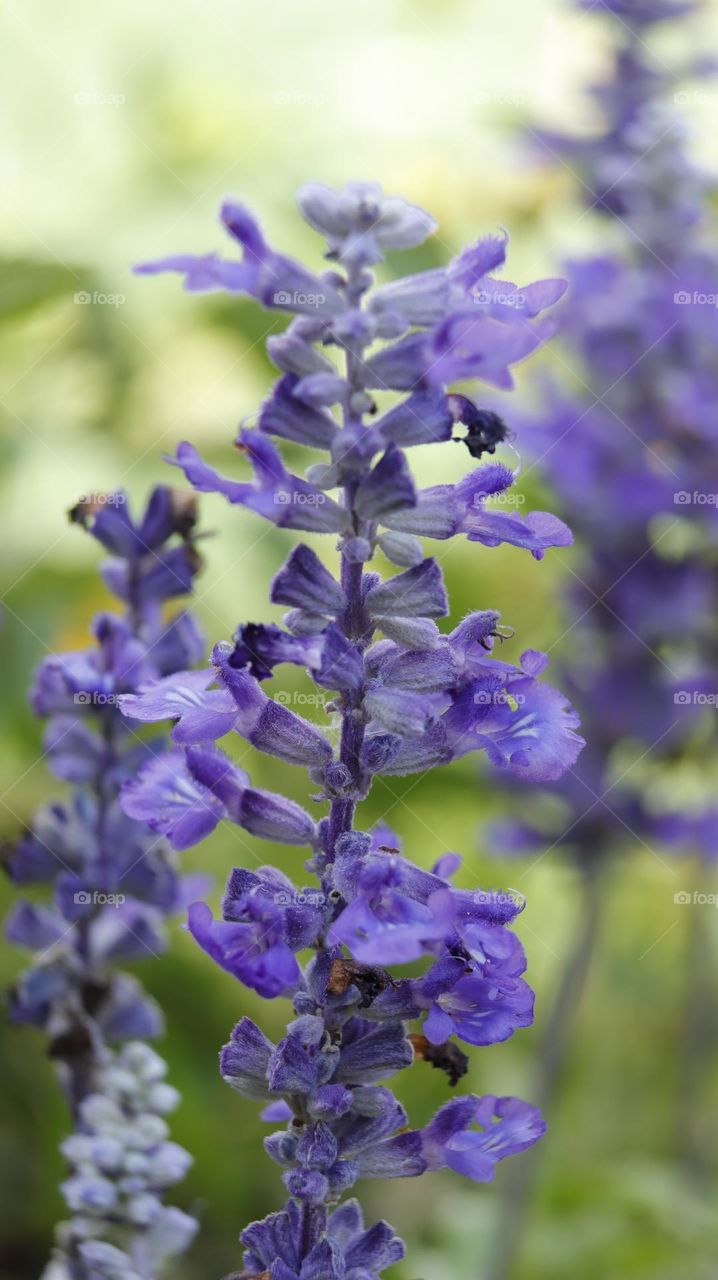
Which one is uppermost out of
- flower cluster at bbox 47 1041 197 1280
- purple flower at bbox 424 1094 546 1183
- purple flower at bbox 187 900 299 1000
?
purple flower at bbox 187 900 299 1000

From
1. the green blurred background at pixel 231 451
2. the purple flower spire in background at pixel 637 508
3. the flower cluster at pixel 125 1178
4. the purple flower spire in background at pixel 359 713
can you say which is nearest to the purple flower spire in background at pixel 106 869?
the flower cluster at pixel 125 1178

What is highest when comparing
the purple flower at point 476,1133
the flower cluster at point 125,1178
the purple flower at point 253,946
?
the purple flower at point 253,946

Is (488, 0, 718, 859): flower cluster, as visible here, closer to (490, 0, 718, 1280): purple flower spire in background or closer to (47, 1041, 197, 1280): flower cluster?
(490, 0, 718, 1280): purple flower spire in background

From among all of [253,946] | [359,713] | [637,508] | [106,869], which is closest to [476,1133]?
[253,946]

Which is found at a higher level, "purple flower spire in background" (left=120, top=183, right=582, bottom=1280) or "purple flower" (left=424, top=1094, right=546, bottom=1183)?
"purple flower spire in background" (left=120, top=183, right=582, bottom=1280)

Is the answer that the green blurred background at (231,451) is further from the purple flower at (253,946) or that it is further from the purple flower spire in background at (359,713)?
the purple flower at (253,946)

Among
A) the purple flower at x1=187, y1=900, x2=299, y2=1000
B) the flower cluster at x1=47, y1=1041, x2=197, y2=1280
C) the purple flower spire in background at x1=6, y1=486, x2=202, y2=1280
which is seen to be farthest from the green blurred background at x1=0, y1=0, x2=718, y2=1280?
the purple flower at x1=187, y1=900, x2=299, y2=1000
